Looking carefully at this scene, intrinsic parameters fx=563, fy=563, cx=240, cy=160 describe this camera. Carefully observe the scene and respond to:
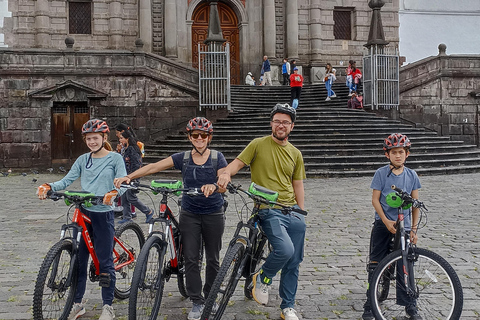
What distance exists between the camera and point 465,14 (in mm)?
29109

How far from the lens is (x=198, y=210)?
4605 mm

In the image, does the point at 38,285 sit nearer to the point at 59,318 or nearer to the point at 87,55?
the point at 59,318

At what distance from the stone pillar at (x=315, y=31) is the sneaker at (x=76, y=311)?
907 inches

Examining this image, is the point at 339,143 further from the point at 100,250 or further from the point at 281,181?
the point at 100,250

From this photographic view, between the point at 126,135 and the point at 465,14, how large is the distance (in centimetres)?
2533

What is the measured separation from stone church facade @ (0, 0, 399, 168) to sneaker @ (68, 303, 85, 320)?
1484cm

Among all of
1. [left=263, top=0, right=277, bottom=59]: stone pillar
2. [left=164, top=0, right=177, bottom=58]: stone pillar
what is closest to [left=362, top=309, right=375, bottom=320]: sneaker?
[left=164, top=0, right=177, bottom=58]: stone pillar

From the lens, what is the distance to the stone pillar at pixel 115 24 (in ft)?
79.9

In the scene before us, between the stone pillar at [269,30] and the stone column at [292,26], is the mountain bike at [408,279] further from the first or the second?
the stone column at [292,26]

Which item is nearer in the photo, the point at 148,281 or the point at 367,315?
the point at 148,281

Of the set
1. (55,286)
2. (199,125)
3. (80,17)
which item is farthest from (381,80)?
(55,286)

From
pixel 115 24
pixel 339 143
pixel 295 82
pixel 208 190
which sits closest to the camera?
pixel 208 190

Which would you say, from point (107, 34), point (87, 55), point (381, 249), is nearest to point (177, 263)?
point (381, 249)

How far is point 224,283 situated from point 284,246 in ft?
1.86
